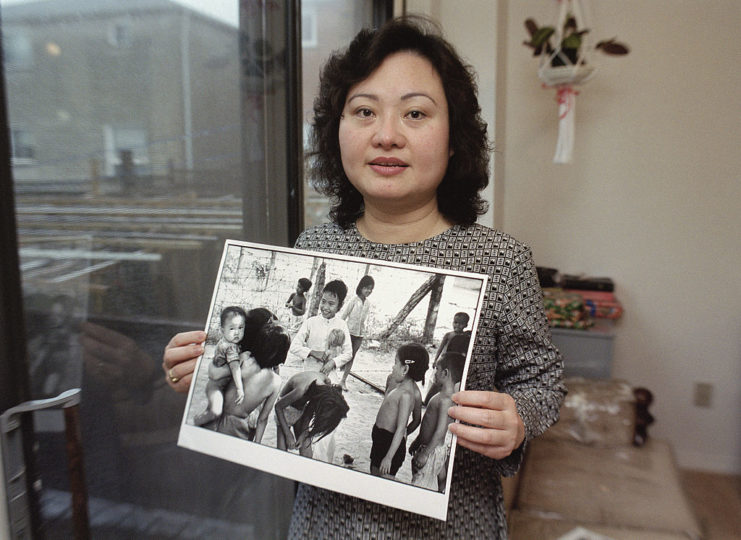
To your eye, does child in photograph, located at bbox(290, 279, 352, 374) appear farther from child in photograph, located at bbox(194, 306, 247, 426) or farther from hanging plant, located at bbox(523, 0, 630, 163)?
hanging plant, located at bbox(523, 0, 630, 163)

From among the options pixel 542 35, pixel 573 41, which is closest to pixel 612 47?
pixel 573 41

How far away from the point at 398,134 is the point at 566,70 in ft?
6.05

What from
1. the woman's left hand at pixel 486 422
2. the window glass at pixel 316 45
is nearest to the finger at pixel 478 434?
the woman's left hand at pixel 486 422

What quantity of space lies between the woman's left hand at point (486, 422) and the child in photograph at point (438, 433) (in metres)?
0.01

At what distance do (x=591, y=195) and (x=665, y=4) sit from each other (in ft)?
2.98

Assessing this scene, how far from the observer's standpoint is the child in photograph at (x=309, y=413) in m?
0.72

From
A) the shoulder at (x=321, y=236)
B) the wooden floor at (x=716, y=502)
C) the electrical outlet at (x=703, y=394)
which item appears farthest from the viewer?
the electrical outlet at (x=703, y=394)

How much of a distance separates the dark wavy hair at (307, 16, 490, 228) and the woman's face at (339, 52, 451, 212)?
2cm

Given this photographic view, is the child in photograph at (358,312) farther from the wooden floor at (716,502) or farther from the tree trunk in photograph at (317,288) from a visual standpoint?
the wooden floor at (716,502)

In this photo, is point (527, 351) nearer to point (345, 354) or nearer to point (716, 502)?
point (345, 354)

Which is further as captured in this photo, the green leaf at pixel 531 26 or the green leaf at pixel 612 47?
the green leaf at pixel 531 26

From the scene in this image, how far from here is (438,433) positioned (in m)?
0.68

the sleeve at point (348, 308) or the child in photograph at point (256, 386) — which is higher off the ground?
the sleeve at point (348, 308)

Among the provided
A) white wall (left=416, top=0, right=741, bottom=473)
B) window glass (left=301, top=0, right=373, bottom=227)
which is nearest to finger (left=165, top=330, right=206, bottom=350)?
window glass (left=301, top=0, right=373, bottom=227)
